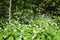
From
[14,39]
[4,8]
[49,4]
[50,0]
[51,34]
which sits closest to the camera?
[14,39]

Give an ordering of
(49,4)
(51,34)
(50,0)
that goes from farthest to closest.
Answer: (49,4) < (50,0) < (51,34)

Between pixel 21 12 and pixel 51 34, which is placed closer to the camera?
pixel 51 34

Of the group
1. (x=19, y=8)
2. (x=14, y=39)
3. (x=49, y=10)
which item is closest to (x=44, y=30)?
(x=14, y=39)

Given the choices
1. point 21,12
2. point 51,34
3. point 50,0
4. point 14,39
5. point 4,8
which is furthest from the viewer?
point 50,0

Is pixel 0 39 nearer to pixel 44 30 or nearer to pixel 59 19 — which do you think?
pixel 44 30

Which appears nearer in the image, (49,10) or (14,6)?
(14,6)

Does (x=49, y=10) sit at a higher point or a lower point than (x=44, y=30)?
lower

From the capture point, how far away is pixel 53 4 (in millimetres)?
7867

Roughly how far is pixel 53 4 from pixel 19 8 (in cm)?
193

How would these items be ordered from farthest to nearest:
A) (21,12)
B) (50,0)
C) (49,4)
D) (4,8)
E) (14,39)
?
(49,4)
(50,0)
(4,8)
(21,12)
(14,39)

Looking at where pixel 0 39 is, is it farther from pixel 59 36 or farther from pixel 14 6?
pixel 14 6

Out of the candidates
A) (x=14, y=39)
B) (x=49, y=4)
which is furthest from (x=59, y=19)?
(x=14, y=39)

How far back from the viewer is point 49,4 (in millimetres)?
8156

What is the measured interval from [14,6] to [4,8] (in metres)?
0.46
